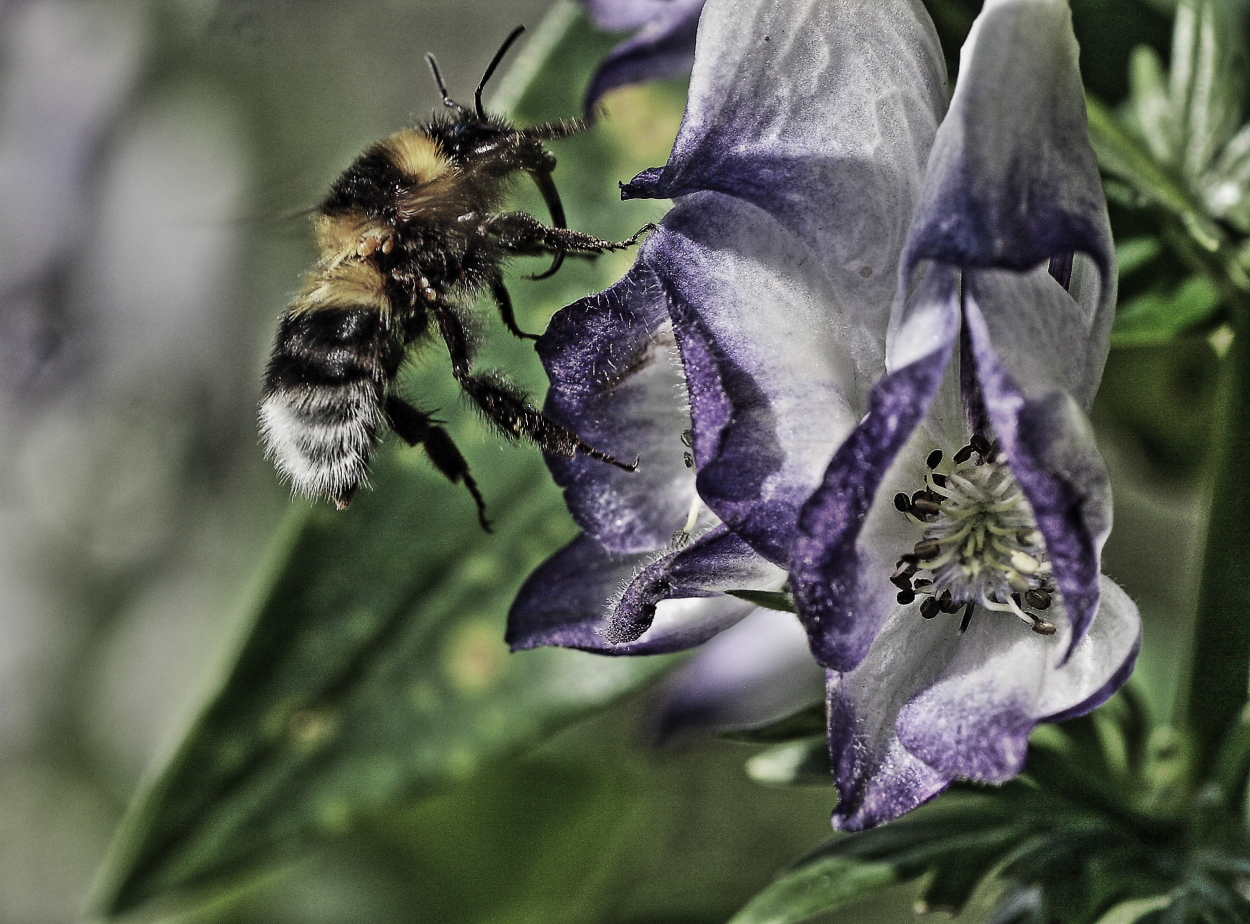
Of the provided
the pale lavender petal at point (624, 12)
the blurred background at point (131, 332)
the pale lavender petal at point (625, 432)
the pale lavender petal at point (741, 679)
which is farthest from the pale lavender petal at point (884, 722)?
the blurred background at point (131, 332)

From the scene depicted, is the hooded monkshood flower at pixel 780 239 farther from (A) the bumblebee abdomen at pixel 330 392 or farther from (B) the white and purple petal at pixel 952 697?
(A) the bumblebee abdomen at pixel 330 392

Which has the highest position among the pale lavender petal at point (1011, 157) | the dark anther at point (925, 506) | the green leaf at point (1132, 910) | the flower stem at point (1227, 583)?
the pale lavender petal at point (1011, 157)

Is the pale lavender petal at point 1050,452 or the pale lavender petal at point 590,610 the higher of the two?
the pale lavender petal at point 1050,452

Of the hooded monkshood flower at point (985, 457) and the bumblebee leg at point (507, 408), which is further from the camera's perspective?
the bumblebee leg at point (507, 408)

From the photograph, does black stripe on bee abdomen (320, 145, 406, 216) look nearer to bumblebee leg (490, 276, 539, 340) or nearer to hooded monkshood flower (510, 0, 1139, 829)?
bumblebee leg (490, 276, 539, 340)

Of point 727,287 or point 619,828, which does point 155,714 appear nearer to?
point 619,828

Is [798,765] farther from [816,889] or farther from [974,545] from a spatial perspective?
[974,545]

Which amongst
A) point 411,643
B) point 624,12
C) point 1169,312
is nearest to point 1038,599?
point 1169,312
